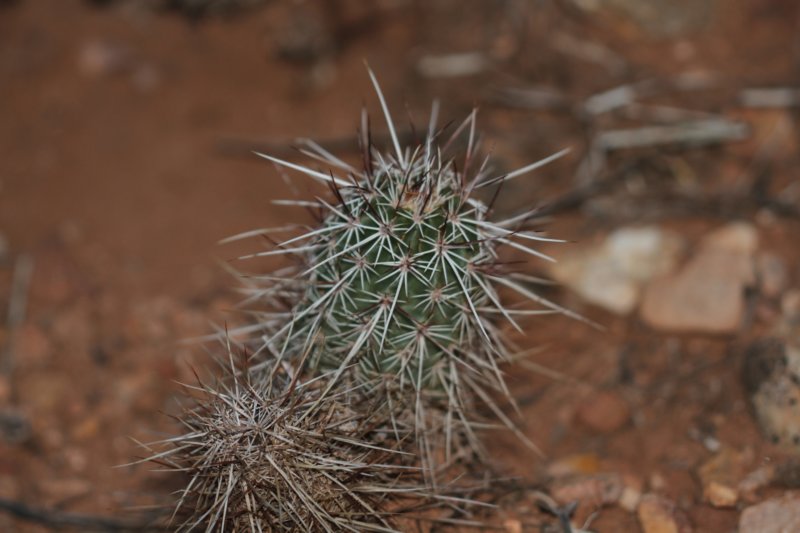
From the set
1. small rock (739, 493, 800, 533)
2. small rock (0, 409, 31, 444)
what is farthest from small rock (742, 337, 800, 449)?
small rock (0, 409, 31, 444)

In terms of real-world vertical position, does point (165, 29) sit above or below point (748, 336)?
above

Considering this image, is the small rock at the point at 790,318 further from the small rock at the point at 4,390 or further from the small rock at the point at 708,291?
the small rock at the point at 4,390

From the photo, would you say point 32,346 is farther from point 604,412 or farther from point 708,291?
point 708,291

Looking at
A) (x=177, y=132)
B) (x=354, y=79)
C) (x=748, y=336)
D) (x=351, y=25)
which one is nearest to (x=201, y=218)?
(x=177, y=132)

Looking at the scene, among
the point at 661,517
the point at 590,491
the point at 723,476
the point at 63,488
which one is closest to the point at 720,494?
the point at 723,476

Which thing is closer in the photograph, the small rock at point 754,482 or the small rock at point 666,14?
the small rock at point 754,482

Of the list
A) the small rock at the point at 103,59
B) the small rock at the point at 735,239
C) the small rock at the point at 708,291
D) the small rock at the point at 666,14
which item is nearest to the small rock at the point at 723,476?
the small rock at the point at 708,291

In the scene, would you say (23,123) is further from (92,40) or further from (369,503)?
(369,503)
